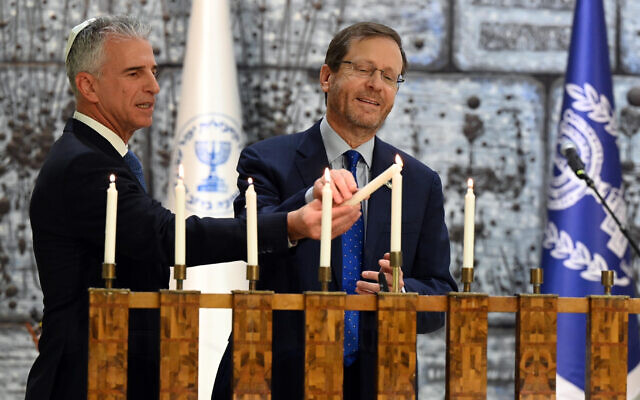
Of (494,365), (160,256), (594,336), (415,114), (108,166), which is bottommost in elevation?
(494,365)

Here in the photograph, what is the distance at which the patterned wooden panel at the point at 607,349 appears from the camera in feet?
6.24

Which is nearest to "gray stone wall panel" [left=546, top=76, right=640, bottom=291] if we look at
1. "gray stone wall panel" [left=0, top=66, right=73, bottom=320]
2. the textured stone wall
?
the textured stone wall

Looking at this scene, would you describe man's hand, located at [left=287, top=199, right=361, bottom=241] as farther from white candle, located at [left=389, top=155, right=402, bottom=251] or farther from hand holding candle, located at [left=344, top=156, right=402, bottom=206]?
white candle, located at [left=389, top=155, right=402, bottom=251]

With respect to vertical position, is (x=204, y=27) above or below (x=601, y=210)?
above

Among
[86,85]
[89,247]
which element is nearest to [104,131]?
[86,85]

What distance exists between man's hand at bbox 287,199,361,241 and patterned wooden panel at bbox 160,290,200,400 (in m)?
0.30

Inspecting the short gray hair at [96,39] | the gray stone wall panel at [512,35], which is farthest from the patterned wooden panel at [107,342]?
the gray stone wall panel at [512,35]

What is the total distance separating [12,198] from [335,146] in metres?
2.79

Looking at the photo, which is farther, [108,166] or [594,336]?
[108,166]

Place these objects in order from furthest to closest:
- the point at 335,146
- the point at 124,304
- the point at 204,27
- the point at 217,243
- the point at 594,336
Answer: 1. the point at 204,27
2. the point at 335,146
3. the point at 217,243
4. the point at 594,336
5. the point at 124,304

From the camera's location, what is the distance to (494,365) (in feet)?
16.3

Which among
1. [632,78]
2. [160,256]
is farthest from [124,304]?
[632,78]

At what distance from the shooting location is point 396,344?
1852mm

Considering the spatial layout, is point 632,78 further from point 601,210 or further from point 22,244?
point 22,244
